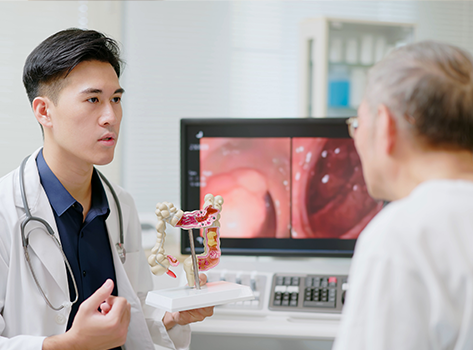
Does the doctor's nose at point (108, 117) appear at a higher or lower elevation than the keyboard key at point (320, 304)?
higher

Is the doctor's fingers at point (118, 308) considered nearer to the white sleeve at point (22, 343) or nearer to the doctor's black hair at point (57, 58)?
the white sleeve at point (22, 343)

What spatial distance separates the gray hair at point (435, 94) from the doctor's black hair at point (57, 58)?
0.84 metres

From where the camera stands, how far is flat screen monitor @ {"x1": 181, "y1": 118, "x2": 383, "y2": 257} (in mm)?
1619

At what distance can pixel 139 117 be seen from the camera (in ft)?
9.41

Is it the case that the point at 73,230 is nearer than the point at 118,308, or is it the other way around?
the point at 118,308

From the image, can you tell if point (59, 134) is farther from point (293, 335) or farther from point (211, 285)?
point (293, 335)

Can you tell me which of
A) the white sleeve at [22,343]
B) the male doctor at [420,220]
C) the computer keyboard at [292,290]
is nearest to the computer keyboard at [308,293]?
the computer keyboard at [292,290]

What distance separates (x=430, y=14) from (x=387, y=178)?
3353mm

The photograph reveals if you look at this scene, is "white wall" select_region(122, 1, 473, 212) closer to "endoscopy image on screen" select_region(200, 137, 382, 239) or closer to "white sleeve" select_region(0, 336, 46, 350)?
"endoscopy image on screen" select_region(200, 137, 382, 239)

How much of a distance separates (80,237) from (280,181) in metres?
0.73

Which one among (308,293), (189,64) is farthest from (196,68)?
(308,293)

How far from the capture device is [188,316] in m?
1.20

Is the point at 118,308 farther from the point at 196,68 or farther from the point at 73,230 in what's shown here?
the point at 196,68

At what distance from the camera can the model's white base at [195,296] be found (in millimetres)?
1033
